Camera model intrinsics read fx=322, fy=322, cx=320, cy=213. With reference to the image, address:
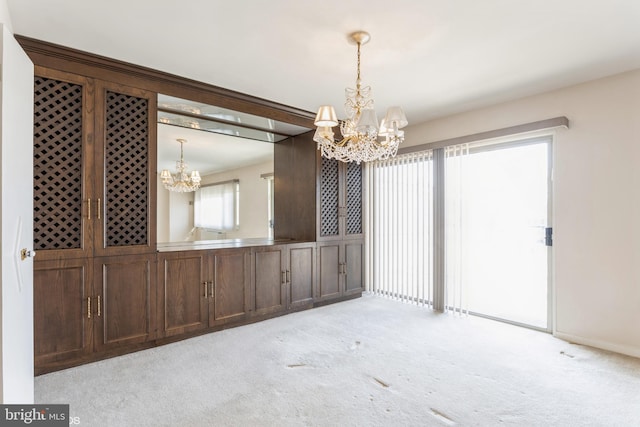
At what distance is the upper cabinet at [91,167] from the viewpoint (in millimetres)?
2492

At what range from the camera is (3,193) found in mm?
1469

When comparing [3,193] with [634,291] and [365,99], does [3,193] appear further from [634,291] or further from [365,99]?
[634,291]

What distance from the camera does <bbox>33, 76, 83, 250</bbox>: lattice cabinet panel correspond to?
246cm

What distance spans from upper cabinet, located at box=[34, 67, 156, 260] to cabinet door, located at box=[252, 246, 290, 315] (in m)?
1.17

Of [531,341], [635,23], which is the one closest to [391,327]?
[531,341]

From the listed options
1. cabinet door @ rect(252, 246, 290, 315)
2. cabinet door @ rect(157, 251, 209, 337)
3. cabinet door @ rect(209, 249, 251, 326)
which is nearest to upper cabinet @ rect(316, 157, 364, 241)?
cabinet door @ rect(252, 246, 290, 315)

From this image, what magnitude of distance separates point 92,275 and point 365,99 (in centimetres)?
264

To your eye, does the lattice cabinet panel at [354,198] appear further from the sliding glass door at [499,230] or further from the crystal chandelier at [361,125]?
the crystal chandelier at [361,125]

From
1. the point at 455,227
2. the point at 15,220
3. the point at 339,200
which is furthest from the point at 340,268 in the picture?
the point at 15,220

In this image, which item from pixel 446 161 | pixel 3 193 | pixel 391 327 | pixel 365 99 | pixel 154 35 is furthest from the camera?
pixel 446 161

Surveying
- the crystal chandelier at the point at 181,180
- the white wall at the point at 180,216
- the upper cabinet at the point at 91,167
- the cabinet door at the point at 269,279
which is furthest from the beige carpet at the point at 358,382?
the white wall at the point at 180,216

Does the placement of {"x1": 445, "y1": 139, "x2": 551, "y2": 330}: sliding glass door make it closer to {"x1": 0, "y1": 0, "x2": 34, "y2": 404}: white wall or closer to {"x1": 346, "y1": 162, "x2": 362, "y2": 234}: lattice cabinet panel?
{"x1": 346, "y1": 162, "x2": 362, "y2": 234}: lattice cabinet panel

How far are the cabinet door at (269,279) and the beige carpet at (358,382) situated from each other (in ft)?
1.48

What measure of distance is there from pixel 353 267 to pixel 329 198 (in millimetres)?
1084
